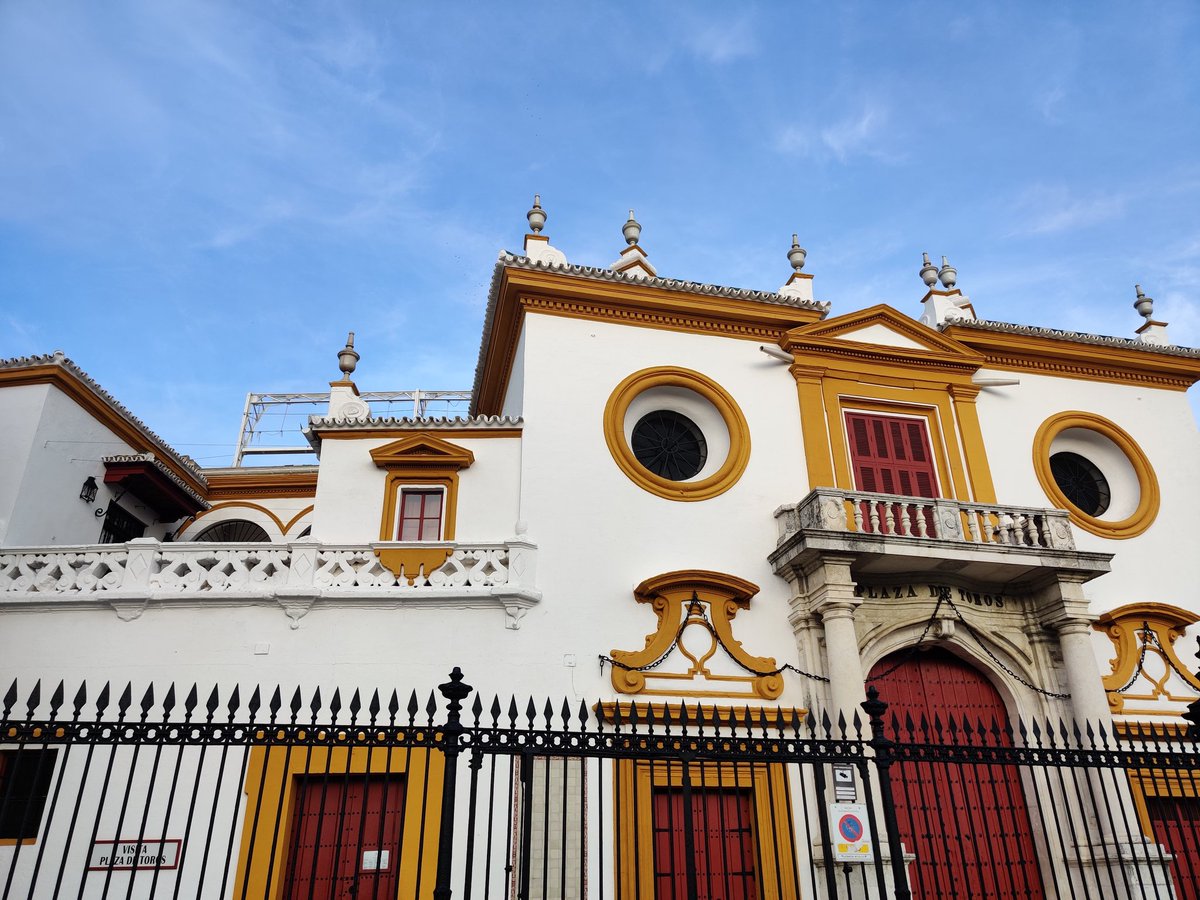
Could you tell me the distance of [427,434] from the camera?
12875 millimetres

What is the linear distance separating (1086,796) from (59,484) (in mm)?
15171

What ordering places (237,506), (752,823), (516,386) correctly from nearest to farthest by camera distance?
(752,823)
(516,386)
(237,506)

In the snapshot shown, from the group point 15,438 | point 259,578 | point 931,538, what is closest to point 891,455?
point 931,538

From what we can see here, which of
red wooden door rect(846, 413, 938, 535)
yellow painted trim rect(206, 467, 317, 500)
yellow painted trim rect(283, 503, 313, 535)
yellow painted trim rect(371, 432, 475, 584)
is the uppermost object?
yellow painted trim rect(206, 467, 317, 500)

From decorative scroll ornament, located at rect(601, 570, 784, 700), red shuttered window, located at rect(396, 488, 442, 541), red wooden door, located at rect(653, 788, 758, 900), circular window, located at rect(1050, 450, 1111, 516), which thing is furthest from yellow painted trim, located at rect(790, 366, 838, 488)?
red shuttered window, located at rect(396, 488, 442, 541)

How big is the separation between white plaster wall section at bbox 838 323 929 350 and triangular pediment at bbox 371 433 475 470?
21.2 feet

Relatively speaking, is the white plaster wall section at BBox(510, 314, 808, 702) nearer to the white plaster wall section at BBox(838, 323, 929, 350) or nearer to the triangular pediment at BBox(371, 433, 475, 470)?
the triangular pediment at BBox(371, 433, 475, 470)

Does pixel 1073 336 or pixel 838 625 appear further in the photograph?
pixel 1073 336

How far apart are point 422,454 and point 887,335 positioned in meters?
7.86

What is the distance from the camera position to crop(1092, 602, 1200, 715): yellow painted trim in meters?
12.7

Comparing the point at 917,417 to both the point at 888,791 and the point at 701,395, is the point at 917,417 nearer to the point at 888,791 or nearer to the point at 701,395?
the point at 701,395

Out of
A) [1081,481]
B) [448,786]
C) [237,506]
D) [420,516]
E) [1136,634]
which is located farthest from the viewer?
[237,506]

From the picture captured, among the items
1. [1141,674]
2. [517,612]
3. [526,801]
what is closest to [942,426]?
[1141,674]

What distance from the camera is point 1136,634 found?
518 inches
